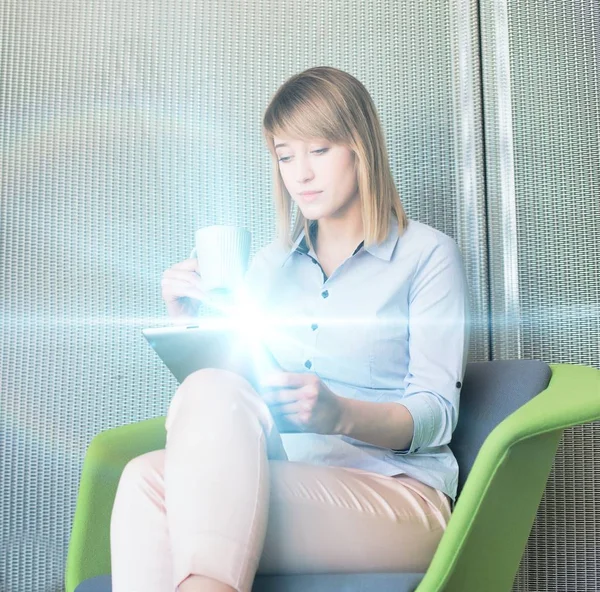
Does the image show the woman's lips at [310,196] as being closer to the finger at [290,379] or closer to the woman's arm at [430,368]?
the woman's arm at [430,368]

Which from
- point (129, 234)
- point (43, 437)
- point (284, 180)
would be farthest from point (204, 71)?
point (43, 437)

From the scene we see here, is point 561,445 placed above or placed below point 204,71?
below

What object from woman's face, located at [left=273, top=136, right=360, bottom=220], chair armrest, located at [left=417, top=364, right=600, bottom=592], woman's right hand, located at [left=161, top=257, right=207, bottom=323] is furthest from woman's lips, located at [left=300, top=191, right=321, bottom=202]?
chair armrest, located at [left=417, top=364, right=600, bottom=592]

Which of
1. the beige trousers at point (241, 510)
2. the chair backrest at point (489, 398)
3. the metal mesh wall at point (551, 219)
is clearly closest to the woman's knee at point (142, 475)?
the beige trousers at point (241, 510)

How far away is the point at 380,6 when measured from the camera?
69.1 inches

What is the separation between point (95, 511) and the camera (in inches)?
52.8

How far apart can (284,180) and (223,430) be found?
60 cm

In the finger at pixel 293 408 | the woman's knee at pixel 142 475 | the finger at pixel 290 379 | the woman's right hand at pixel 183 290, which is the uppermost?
the woman's right hand at pixel 183 290

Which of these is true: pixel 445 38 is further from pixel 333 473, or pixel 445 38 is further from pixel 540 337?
pixel 333 473

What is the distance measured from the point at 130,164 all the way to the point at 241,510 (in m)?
1.08

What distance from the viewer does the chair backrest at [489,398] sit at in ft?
3.90

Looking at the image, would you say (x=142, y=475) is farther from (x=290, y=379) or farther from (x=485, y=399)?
(x=485, y=399)

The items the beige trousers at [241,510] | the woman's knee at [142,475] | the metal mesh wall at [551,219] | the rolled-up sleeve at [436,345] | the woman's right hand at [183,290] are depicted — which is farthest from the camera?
the metal mesh wall at [551,219]

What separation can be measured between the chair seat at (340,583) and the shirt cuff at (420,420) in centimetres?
20
